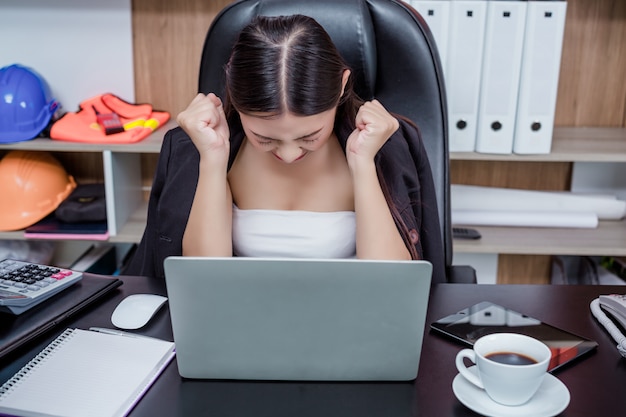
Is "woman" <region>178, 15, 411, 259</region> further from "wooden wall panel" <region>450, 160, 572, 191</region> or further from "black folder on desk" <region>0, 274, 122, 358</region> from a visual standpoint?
"wooden wall panel" <region>450, 160, 572, 191</region>

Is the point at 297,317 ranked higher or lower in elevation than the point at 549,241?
higher

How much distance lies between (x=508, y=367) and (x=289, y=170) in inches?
25.6

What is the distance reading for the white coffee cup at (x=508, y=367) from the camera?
2.15 ft

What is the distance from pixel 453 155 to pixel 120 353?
51.3 inches

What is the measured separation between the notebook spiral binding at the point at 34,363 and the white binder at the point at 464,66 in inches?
50.7

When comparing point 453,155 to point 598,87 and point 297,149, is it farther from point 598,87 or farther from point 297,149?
point 297,149

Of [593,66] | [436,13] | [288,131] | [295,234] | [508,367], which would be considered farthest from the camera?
[593,66]

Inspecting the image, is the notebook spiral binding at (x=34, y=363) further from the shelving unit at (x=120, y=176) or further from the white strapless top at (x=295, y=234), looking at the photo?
the shelving unit at (x=120, y=176)

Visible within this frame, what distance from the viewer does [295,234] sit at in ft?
3.92

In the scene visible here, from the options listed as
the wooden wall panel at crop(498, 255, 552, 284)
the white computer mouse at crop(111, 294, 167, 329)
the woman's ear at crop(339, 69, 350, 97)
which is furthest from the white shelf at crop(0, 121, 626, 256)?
the white computer mouse at crop(111, 294, 167, 329)

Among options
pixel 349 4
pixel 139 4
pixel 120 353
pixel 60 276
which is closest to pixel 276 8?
pixel 349 4

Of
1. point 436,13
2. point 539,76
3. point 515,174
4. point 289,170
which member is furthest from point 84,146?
point 515,174

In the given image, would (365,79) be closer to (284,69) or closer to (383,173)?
(383,173)

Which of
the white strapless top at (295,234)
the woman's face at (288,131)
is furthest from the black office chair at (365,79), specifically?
the woman's face at (288,131)
